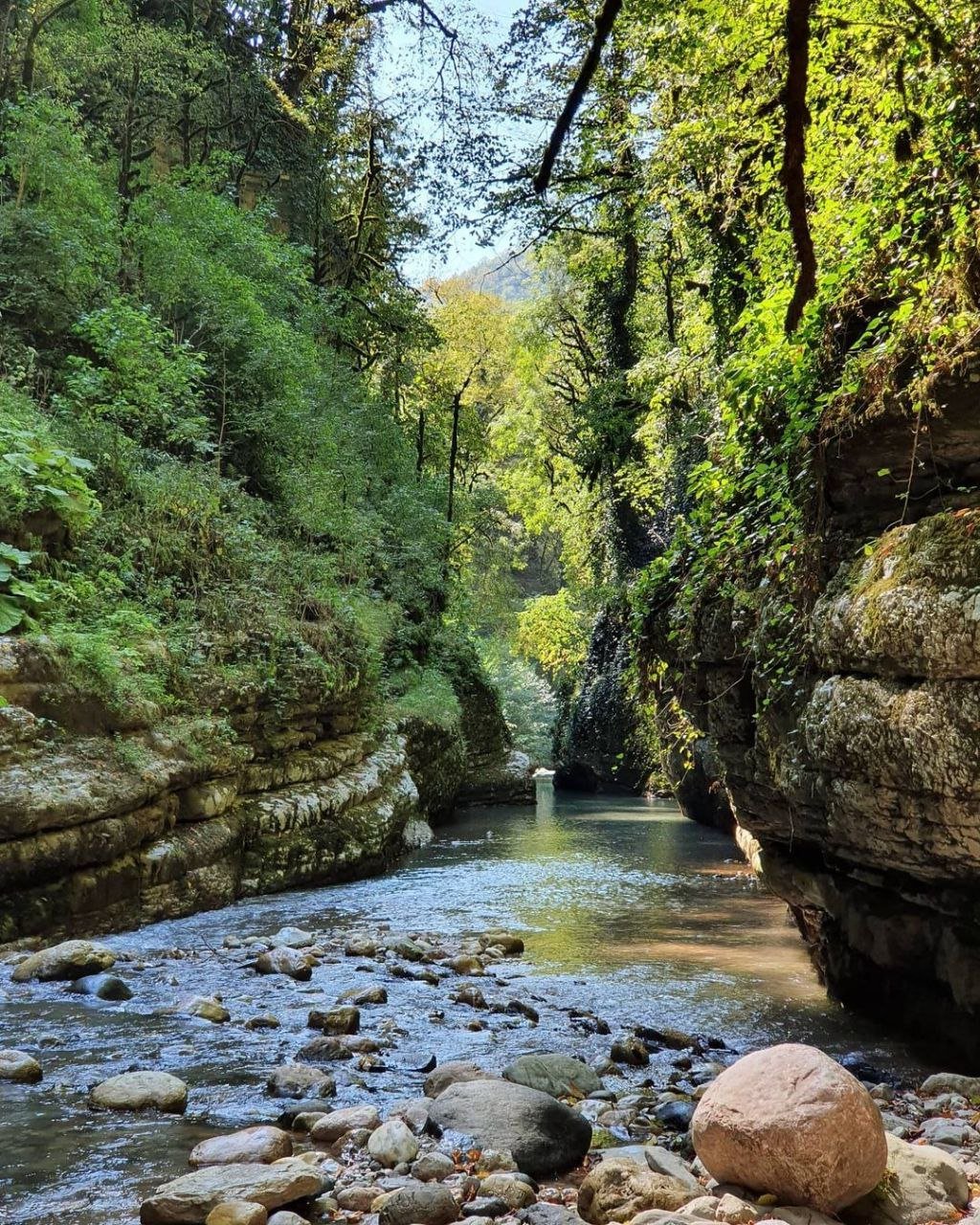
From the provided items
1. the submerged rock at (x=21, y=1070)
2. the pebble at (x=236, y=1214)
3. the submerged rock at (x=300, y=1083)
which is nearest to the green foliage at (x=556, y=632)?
the submerged rock at (x=300, y=1083)

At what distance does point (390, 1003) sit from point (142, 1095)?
95.4 inches

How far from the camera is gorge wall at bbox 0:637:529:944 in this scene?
7.18 metres

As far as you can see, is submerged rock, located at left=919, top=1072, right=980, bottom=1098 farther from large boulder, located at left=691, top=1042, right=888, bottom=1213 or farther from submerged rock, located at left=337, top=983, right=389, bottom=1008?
submerged rock, located at left=337, top=983, right=389, bottom=1008

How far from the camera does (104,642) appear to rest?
8.59 meters

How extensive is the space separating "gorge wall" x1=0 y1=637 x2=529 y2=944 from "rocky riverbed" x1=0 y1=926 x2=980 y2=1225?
2.20 m

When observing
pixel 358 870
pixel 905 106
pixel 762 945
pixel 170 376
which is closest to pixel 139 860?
pixel 358 870

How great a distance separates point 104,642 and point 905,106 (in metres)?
7.84

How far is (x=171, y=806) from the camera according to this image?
8.90 metres

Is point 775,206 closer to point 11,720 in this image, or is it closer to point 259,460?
point 11,720

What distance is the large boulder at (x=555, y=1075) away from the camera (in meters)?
4.64

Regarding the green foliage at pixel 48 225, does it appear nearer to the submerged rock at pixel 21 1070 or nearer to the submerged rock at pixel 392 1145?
the submerged rock at pixel 21 1070

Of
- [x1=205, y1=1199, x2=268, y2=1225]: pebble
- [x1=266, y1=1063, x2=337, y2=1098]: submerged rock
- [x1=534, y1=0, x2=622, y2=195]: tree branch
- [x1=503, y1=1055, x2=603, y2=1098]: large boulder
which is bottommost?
[x1=503, y1=1055, x2=603, y2=1098]: large boulder

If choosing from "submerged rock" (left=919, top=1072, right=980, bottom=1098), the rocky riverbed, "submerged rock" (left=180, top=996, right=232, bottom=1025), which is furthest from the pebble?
"submerged rock" (left=919, top=1072, right=980, bottom=1098)

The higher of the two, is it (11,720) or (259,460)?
(259,460)
